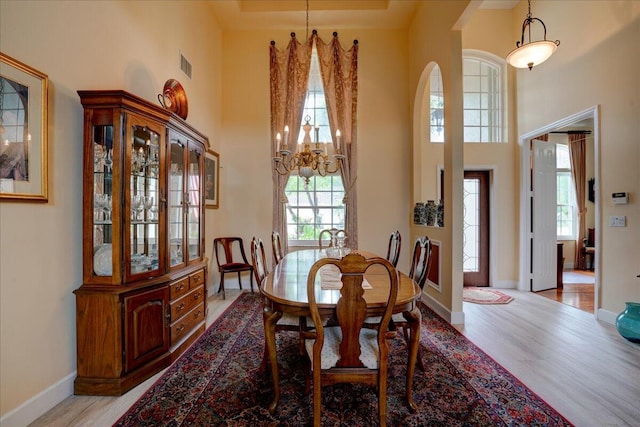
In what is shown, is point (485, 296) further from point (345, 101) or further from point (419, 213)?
point (345, 101)

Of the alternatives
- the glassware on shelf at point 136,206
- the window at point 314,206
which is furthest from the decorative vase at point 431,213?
the glassware on shelf at point 136,206

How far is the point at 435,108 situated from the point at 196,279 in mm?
4464

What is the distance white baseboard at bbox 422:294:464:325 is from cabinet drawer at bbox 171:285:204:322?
273 centimetres

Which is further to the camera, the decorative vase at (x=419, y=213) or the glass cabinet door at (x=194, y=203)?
the decorative vase at (x=419, y=213)

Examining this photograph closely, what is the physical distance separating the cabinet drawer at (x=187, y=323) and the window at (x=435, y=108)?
422cm

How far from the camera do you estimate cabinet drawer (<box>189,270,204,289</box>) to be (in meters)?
2.75

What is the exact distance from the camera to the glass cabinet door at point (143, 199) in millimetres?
2100

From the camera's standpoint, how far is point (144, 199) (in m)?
2.26

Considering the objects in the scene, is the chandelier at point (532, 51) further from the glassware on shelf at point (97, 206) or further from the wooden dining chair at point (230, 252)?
the wooden dining chair at point (230, 252)

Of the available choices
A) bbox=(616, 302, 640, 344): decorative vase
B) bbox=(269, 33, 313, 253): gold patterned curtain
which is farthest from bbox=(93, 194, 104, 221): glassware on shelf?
bbox=(616, 302, 640, 344): decorative vase

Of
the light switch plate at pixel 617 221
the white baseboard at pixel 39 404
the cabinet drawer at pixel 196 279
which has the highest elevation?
the light switch plate at pixel 617 221

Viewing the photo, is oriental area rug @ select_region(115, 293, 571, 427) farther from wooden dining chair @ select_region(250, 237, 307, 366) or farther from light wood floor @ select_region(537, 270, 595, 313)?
light wood floor @ select_region(537, 270, 595, 313)

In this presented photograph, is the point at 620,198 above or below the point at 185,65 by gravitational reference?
below

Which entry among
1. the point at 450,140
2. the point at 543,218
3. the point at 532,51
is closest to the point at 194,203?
the point at 450,140
